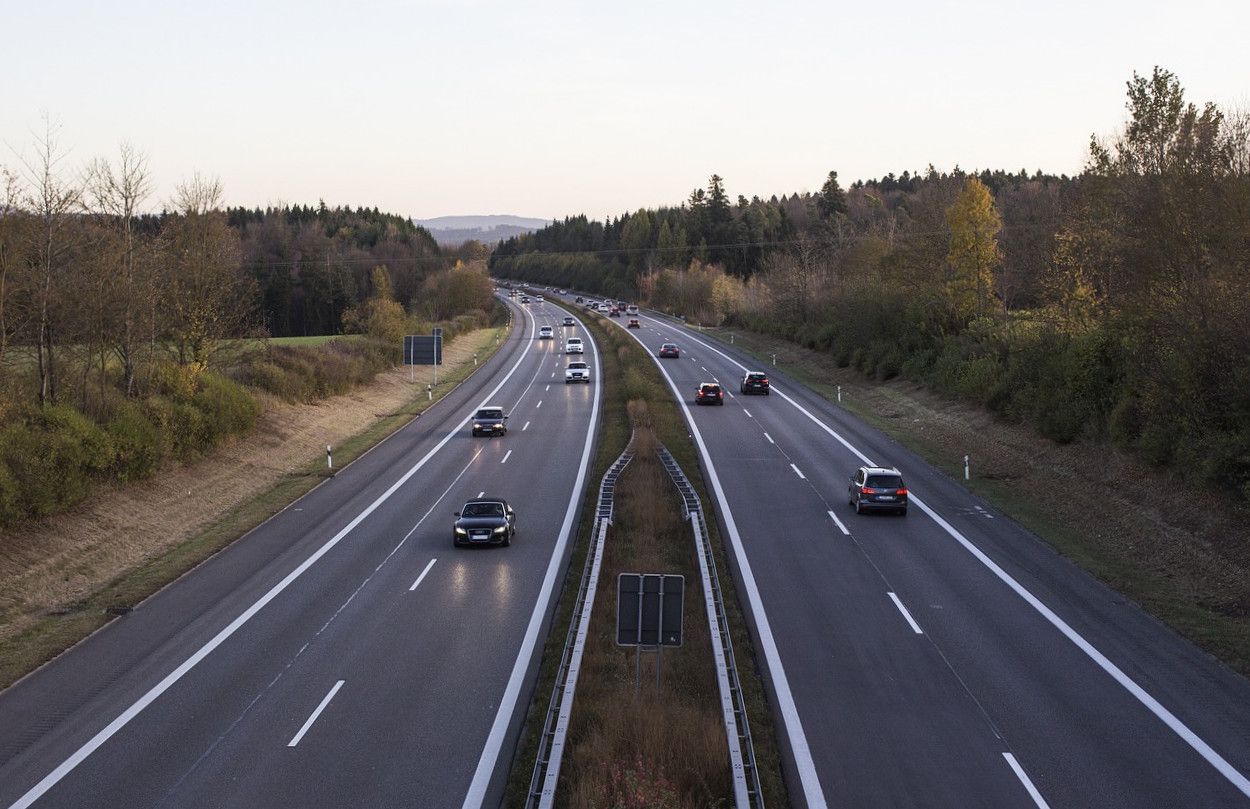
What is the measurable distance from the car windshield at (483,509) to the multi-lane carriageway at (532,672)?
1.09 metres

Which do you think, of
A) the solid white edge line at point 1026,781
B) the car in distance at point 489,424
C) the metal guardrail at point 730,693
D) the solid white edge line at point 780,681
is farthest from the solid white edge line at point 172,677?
the car in distance at point 489,424

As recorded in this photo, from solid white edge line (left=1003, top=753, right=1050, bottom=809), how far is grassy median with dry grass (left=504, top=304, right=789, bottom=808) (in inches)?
117

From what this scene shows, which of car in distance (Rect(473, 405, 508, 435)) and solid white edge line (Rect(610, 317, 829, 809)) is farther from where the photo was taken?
car in distance (Rect(473, 405, 508, 435))

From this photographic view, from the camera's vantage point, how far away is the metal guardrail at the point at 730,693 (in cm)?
1174

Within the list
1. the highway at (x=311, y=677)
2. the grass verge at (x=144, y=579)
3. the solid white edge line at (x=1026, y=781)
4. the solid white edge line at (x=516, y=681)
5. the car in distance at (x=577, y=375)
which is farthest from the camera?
the car in distance at (x=577, y=375)

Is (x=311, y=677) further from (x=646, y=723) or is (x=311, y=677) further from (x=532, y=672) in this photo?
(x=646, y=723)

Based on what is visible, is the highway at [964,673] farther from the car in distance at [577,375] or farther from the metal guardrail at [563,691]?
the car in distance at [577,375]

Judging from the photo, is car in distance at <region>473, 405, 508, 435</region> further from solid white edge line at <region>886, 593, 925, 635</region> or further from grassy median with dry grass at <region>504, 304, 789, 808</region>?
solid white edge line at <region>886, 593, 925, 635</region>

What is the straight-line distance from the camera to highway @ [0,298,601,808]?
1302 cm

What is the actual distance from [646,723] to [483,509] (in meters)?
13.6

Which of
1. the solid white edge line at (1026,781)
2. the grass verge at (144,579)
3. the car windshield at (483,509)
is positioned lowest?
the grass verge at (144,579)

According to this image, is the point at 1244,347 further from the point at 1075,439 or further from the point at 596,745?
the point at 596,745

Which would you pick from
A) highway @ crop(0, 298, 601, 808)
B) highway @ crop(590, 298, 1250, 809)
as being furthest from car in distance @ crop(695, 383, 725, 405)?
highway @ crop(0, 298, 601, 808)

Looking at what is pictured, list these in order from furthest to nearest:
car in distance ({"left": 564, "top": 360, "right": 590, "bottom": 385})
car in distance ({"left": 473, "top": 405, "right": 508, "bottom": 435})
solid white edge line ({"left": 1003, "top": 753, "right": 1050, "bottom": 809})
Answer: car in distance ({"left": 564, "top": 360, "right": 590, "bottom": 385}), car in distance ({"left": 473, "top": 405, "right": 508, "bottom": 435}), solid white edge line ({"left": 1003, "top": 753, "right": 1050, "bottom": 809})
